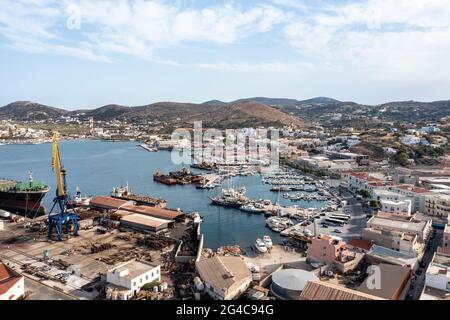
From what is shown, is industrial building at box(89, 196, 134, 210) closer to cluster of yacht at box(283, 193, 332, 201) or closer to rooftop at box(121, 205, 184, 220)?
rooftop at box(121, 205, 184, 220)

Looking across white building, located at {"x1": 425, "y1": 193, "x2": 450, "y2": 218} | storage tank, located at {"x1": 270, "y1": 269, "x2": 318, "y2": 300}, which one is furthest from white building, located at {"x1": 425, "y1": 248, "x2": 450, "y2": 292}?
white building, located at {"x1": 425, "y1": 193, "x2": 450, "y2": 218}

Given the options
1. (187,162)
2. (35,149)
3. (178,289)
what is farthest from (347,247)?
(35,149)

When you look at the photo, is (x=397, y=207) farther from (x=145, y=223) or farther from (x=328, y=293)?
(x=145, y=223)

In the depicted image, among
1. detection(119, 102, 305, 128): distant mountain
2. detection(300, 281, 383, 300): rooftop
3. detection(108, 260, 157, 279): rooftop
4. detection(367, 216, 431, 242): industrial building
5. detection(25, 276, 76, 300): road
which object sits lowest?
detection(25, 276, 76, 300): road

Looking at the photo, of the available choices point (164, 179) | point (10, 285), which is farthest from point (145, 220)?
point (164, 179)

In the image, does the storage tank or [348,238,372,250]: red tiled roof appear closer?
the storage tank
